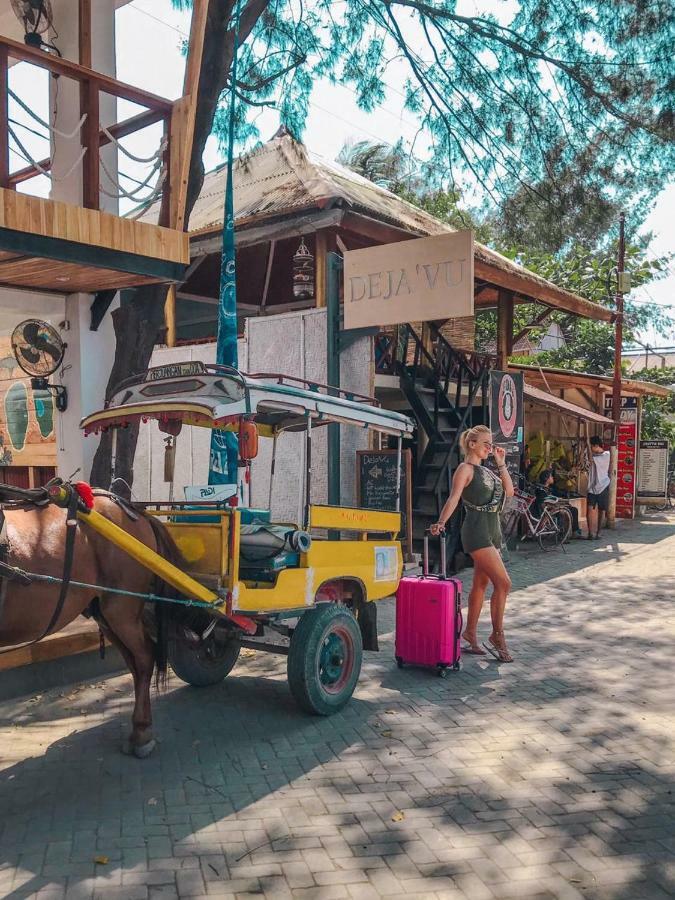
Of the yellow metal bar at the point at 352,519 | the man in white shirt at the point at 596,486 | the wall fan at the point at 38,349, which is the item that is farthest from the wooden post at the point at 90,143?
the man in white shirt at the point at 596,486

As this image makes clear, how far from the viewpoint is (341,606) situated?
5789 mm

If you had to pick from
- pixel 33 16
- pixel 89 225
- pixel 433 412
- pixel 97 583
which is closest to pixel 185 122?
pixel 89 225

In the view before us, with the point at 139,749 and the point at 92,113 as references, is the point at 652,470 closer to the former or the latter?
the point at 92,113

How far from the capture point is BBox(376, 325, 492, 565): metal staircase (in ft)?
39.7

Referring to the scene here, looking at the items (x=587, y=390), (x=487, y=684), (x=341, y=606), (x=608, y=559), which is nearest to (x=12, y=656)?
(x=341, y=606)

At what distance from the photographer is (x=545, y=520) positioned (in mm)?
14195

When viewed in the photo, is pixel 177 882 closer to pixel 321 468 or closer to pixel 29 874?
pixel 29 874

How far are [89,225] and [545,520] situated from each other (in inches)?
386

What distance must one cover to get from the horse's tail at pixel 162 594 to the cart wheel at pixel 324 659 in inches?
33.4

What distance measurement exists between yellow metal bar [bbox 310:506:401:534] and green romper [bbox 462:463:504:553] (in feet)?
2.60

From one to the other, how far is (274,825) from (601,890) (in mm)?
1553

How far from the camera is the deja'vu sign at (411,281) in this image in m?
9.44

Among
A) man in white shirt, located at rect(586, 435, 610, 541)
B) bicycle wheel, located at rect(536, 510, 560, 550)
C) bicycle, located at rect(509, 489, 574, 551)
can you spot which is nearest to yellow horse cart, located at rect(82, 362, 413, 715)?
bicycle, located at rect(509, 489, 574, 551)

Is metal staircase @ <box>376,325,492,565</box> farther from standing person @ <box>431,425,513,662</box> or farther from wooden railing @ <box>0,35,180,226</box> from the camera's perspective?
wooden railing @ <box>0,35,180,226</box>
